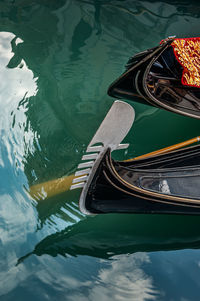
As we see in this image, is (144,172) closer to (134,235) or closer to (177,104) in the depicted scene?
(134,235)

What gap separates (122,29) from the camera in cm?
259

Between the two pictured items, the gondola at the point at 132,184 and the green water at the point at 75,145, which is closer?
the gondola at the point at 132,184

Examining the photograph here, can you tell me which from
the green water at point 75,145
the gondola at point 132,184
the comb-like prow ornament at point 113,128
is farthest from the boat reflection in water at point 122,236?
the comb-like prow ornament at point 113,128

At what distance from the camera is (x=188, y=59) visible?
2.01 meters

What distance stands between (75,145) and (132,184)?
605mm

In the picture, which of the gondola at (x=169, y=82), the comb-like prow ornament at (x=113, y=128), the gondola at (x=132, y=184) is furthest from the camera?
the gondola at (x=169, y=82)

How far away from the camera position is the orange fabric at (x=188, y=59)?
197 centimetres

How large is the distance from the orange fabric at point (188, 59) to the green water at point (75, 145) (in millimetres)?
289

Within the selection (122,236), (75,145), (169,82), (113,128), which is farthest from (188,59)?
(122,236)

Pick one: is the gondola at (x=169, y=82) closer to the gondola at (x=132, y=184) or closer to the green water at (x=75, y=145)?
the green water at (x=75, y=145)

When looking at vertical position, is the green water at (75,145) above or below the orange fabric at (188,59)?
below

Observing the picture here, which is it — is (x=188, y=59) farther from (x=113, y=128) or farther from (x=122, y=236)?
(x=122, y=236)

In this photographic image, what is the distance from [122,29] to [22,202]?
1804 millimetres

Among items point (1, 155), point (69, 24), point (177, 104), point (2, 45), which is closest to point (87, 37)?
point (69, 24)
